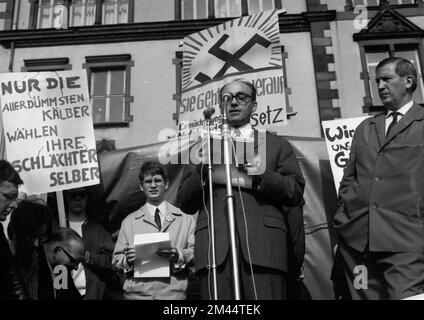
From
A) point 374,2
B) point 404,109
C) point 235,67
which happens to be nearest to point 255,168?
point 404,109

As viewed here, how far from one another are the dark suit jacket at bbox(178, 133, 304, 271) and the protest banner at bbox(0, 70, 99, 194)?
201 cm

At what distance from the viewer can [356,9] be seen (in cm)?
1484

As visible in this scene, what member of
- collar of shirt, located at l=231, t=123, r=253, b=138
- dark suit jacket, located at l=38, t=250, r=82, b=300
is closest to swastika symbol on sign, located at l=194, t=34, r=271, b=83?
collar of shirt, located at l=231, t=123, r=253, b=138

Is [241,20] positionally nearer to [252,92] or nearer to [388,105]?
[252,92]

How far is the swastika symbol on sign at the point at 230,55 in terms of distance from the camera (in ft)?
17.3

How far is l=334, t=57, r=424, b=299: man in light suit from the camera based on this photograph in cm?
289

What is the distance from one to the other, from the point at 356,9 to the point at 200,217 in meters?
13.2

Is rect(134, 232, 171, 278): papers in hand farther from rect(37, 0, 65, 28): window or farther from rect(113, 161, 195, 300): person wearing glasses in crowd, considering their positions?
rect(37, 0, 65, 28): window

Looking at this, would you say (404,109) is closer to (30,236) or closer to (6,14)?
(30,236)

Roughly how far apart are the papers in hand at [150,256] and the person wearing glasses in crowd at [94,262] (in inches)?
22.7

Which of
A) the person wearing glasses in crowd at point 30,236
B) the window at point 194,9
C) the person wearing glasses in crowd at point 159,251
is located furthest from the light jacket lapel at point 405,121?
the window at point 194,9

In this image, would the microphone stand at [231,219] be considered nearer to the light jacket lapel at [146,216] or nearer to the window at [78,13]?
the light jacket lapel at [146,216]

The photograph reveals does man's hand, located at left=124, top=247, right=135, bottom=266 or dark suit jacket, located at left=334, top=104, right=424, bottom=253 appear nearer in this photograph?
dark suit jacket, located at left=334, top=104, right=424, bottom=253

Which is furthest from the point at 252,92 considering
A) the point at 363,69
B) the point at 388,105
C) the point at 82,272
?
the point at 363,69
